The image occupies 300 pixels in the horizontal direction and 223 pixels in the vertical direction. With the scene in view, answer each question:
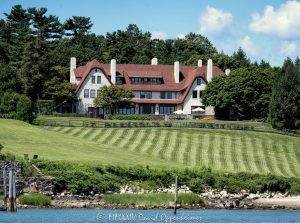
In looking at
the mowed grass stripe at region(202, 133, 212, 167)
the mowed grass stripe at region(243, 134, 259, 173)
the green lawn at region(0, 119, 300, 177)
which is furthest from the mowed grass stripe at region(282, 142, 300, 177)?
the mowed grass stripe at region(202, 133, 212, 167)

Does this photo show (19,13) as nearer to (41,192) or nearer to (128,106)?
(128,106)

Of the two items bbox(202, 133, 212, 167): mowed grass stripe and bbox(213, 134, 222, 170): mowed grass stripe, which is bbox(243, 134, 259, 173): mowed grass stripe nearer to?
bbox(213, 134, 222, 170): mowed grass stripe

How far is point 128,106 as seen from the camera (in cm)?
14375

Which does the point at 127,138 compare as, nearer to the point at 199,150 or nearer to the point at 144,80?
the point at 199,150

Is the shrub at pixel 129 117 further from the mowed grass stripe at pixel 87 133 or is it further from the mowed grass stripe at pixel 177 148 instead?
the mowed grass stripe at pixel 177 148

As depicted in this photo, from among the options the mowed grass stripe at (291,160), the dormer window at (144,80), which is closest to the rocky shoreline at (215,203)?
the mowed grass stripe at (291,160)

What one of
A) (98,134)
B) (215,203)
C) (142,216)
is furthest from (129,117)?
(142,216)

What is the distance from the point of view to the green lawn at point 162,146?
88.7 metres

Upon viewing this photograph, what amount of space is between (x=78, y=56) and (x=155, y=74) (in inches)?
682

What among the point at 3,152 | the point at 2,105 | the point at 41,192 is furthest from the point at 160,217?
the point at 2,105

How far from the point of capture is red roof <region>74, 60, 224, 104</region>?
146 m

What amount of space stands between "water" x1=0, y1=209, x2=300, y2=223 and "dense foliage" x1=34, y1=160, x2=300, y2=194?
6552mm

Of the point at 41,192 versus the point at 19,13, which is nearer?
the point at 41,192

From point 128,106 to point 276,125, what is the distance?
27.3 metres
